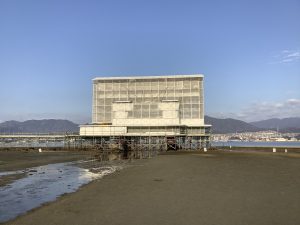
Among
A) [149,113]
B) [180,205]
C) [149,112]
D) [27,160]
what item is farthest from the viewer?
[149,112]

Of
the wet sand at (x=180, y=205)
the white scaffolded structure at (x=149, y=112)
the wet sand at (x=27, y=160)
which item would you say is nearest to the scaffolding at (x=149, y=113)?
the white scaffolded structure at (x=149, y=112)

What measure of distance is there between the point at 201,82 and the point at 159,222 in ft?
397

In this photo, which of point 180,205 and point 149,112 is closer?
point 180,205

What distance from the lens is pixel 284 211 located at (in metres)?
12.8

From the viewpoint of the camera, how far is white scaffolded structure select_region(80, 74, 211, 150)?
108m

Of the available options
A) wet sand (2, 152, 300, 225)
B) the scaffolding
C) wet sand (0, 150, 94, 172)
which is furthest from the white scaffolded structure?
wet sand (2, 152, 300, 225)

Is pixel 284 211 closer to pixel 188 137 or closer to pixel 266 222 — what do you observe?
pixel 266 222

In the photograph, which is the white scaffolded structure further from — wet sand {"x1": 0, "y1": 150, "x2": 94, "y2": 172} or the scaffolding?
wet sand {"x1": 0, "y1": 150, "x2": 94, "y2": 172}

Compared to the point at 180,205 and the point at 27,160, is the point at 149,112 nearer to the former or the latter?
the point at 27,160

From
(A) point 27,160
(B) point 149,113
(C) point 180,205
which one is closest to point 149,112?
(B) point 149,113

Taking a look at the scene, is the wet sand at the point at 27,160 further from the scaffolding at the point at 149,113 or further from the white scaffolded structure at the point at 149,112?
the white scaffolded structure at the point at 149,112

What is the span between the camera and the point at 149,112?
128625 millimetres

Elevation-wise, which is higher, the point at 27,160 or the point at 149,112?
the point at 149,112

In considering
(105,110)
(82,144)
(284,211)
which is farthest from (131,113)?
(284,211)
